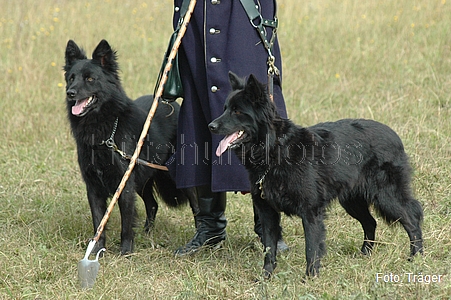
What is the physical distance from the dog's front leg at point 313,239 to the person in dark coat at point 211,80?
2.18ft

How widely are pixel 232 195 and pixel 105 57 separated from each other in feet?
5.99

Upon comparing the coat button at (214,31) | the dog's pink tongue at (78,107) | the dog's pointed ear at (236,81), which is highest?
the coat button at (214,31)

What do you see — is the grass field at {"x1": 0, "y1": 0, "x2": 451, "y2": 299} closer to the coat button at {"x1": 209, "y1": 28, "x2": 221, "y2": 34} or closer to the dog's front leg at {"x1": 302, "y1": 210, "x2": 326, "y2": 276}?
the dog's front leg at {"x1": 302, "y1": 210, "x2": 326, "y2": 276}

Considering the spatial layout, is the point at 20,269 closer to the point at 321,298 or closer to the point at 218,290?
the point at 218,290

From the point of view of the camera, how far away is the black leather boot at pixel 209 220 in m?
4.14

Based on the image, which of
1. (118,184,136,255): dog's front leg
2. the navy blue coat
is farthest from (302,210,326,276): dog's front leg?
(118,184,136,255): dog's front leg

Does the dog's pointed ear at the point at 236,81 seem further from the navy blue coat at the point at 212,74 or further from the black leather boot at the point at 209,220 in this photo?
the black leather boot at the point at 209,220

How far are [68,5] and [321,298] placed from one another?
9434 millimetres

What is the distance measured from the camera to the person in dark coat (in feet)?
12.2

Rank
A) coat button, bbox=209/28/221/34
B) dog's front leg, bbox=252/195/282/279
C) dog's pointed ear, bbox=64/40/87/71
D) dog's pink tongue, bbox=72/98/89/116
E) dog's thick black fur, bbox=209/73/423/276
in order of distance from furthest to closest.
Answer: dog's pointed ear, bbox=64/40/87/71
dog's pink tongue, bbox=72/98/89/116
coat button, bbox=209/28/221/34
dog's front leg, bbox=252/195/282/279
dog's thick black fur, bbox=209/73/423/276

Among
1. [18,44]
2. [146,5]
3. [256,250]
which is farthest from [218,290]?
[146,5]

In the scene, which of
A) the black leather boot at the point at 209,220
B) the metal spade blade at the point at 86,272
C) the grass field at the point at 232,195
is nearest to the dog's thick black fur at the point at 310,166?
the grass field at the point at 232,195

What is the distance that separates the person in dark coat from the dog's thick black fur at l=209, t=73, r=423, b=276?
428 millimetres

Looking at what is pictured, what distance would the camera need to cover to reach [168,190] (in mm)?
4766
